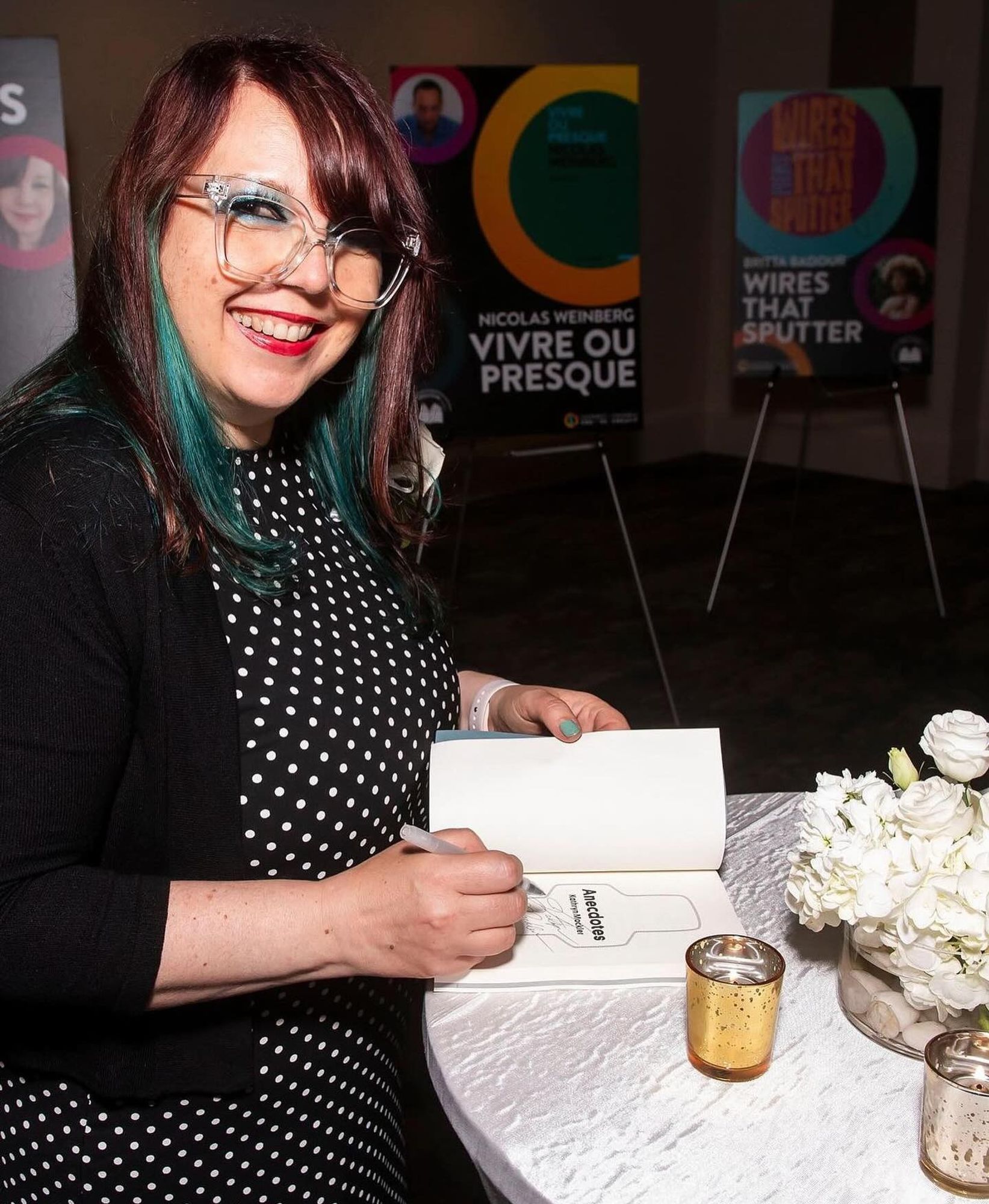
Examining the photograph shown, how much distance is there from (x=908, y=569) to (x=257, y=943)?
493 cm

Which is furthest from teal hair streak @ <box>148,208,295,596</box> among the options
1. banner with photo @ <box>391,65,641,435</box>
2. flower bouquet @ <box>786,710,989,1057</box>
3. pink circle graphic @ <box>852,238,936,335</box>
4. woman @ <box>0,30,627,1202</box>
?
pink circle graphic @ <box>852,238,936,335</box>

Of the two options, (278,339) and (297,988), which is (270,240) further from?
(297,988)

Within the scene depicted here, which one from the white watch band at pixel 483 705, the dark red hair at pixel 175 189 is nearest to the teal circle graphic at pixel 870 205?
the white watch band at pixel 483 705

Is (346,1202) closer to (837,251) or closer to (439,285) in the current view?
(439,285)

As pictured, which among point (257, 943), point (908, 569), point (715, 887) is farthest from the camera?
point (908, 569)

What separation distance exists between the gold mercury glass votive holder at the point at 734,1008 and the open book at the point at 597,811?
14 centimetres

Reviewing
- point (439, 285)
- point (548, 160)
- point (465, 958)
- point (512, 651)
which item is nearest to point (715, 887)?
point (465, 958)

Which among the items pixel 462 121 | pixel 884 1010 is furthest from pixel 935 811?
pixel 462 121

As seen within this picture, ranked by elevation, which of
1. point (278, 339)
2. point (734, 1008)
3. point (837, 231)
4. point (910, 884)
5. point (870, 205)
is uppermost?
point (870, 205)

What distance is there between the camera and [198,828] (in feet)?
3.35

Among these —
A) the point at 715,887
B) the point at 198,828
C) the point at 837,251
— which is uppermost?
the point at 837,251

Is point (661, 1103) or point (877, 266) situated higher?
point (877, 266)

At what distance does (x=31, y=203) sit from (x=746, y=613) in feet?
9.93

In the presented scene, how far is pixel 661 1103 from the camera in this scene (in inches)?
35.2
